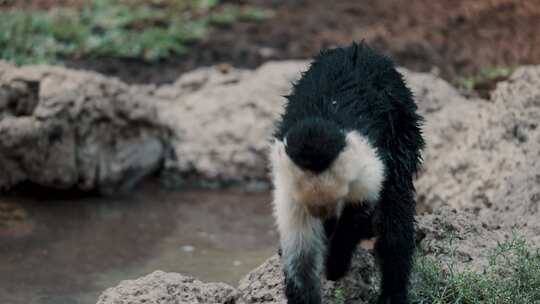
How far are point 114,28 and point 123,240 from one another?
4.38 m

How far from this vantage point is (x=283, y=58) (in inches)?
478

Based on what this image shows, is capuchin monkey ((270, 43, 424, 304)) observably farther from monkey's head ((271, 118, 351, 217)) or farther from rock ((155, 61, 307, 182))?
rock ((155, 61, 307, 182))

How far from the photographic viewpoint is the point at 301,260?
5289 mm

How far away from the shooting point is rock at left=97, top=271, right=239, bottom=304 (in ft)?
18.5

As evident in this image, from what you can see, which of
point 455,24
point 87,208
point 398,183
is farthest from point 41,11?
point 398,183

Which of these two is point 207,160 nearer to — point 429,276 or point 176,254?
point 176,254

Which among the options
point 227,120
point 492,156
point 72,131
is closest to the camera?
point 492,156

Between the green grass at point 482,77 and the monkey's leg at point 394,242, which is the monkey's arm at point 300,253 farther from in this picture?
the green grass at point 482,77

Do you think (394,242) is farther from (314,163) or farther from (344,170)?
(314,163)

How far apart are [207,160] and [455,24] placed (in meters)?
4.65

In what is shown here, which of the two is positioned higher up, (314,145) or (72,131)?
(314,145)

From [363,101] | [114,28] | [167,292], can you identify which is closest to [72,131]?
[114,28]

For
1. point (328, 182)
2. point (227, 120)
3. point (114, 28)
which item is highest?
point (328, 182)

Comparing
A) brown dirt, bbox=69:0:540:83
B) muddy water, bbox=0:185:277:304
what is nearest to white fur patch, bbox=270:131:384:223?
muddy water, bbox=0:185:277:304
